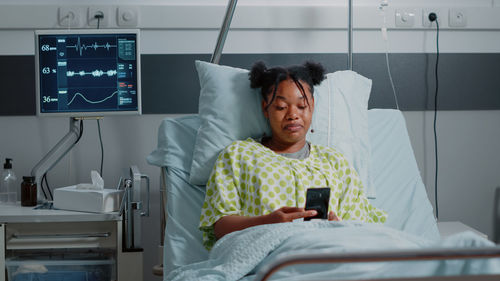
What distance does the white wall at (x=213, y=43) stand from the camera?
2699 mm

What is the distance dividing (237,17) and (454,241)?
1813mm

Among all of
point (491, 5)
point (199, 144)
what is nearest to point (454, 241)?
point (199, 144)

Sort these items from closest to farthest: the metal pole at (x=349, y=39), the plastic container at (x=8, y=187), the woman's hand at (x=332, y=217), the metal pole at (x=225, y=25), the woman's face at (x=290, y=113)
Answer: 1. the woman's hand at (x=332, y=217)
2. the woman's face at (x=290, y=113)
3. the metal pole at (x=225, y=25)
4. the plastic container at (x=8, y=187)
5. the metal pole at (x=349, y=39)

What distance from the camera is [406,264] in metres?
1.12

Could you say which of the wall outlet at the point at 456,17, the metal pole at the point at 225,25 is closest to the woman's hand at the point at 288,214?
the metal pole at the point at 225,25

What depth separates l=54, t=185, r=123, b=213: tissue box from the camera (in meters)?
2.17

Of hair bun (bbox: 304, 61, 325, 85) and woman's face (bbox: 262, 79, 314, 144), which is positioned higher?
hair bun (bbox: 304, 61, 325, 85)

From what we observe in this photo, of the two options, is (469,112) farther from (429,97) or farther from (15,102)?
(15,102)

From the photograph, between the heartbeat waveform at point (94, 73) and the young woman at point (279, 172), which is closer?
the young woman at point (279, 172)

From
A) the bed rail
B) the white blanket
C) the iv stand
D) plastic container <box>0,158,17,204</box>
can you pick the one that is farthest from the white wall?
the bed rail

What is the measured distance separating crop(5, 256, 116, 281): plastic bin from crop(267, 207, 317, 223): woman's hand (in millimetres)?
727

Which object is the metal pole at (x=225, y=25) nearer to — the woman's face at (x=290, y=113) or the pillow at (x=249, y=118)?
the pillow at (x=249, y=118)

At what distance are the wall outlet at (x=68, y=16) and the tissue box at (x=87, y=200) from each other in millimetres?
784

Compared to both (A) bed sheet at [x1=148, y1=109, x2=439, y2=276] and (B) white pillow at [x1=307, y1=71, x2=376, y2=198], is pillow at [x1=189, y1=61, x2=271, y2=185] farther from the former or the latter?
(B) white pillow at [x1=307, y1=71, x2=376, y2=198]
